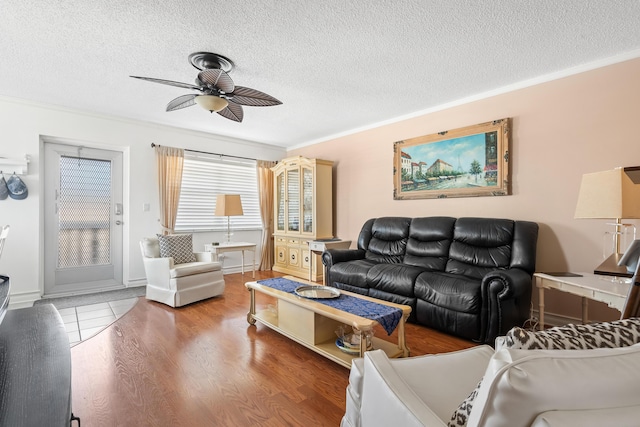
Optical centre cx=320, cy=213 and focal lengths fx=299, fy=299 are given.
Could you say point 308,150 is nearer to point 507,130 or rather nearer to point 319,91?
point 319,91

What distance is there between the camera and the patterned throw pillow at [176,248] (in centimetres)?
365

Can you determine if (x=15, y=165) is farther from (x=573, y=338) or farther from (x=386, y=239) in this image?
(x=573, y=338)

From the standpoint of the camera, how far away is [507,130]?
3.07m

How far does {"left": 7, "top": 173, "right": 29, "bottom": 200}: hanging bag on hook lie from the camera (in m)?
3.36

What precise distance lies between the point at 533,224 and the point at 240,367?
2822 mm

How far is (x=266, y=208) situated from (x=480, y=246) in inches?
147

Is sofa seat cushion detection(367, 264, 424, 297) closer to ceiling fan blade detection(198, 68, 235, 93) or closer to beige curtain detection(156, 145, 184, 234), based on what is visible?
ceiling fan blade detection(198, 68, 235, 93)

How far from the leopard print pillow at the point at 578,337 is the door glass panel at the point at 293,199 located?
435cm

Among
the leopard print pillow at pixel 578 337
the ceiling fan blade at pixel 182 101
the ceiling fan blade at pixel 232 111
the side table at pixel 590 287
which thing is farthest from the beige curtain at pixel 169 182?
the leopard print pillow at pixel 578 337

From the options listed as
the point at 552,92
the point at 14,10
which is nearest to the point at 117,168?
the point at 14,10

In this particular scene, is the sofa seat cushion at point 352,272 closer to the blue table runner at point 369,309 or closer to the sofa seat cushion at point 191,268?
the blue table runner at point 369,309

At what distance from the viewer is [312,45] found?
2348 mm

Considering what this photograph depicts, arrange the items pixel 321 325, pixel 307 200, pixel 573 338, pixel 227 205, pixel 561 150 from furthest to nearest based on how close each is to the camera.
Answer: pixel 307 200 → pixel 227 205 → pixel 561 150 → pixel 321 325 → pixel 573 338

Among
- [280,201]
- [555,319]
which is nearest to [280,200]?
[280,201]
